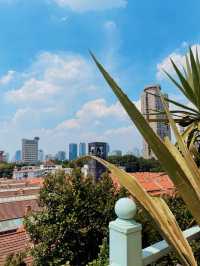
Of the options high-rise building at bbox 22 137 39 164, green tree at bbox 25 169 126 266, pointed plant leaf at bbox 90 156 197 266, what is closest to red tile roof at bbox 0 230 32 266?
green tree at bbox 25 169 126 266

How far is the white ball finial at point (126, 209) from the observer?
1173mm

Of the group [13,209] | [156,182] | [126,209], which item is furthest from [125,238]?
[13,209]

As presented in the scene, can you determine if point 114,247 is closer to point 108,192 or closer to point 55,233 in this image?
point 55,233

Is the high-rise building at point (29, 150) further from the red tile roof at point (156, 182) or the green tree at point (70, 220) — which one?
the red tile roof at point (156, 182)

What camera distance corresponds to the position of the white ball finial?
3.85ft

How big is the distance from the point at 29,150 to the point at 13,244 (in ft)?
472

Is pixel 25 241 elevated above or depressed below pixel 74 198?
below

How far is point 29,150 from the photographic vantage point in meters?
150

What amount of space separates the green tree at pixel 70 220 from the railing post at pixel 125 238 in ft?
24.1

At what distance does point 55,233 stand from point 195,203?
8290mm

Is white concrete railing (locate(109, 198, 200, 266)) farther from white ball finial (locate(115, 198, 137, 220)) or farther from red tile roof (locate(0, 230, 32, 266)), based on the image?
red tile roof (locate(0, 230, 32, 266))

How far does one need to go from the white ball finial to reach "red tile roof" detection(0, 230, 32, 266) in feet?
30.6

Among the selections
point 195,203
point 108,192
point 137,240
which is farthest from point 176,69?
point 108,192

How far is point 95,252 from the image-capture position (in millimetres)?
8727
